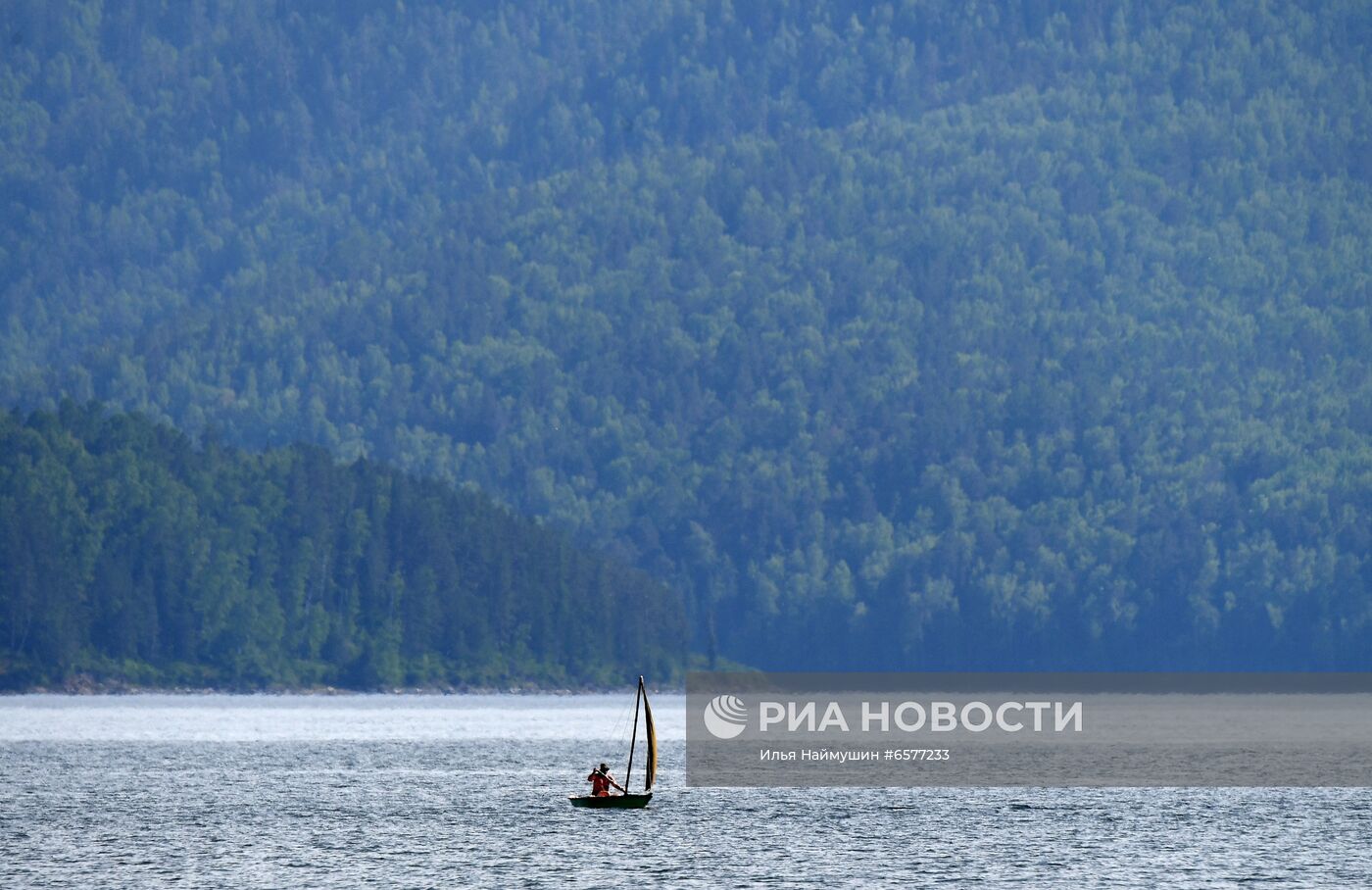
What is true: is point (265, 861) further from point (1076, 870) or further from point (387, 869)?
point (1076, 870)

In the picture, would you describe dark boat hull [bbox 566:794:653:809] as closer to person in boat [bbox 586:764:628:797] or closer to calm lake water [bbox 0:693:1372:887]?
person in boat [bbox 586:764:628:797]

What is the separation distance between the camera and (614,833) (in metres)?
113

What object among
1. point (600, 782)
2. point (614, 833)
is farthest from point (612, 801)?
point (614, 833)

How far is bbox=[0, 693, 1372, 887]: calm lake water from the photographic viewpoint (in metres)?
96.6

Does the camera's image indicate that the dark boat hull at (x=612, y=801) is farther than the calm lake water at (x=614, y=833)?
Yes

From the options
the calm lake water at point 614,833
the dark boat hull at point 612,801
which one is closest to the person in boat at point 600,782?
the dark boat hull at point 612,801

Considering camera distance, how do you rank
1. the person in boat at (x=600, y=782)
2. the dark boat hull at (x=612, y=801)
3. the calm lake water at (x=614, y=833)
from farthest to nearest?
the person in boat at (x=600, y=782), the dark boat hull at (x=612, y=801), the calm lake water at (x=614, y=833)

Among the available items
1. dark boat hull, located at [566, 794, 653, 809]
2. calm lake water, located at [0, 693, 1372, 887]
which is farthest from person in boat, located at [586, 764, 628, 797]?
calm lake water, located at [0, 693, 1372, 887]

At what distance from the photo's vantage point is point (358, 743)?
198m

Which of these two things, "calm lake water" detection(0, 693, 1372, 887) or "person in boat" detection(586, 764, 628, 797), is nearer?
"calm lake water" detection(0, 693, 1372, 887)

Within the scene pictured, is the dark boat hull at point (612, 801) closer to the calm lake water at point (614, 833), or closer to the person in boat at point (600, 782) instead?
the person in boat at point (600, 782)

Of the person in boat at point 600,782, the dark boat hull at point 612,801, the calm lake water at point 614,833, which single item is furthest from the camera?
the person in boat at point 600,782

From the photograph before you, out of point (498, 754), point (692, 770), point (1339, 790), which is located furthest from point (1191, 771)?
point (498, 754)

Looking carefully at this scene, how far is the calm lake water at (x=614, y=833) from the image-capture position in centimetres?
9656
